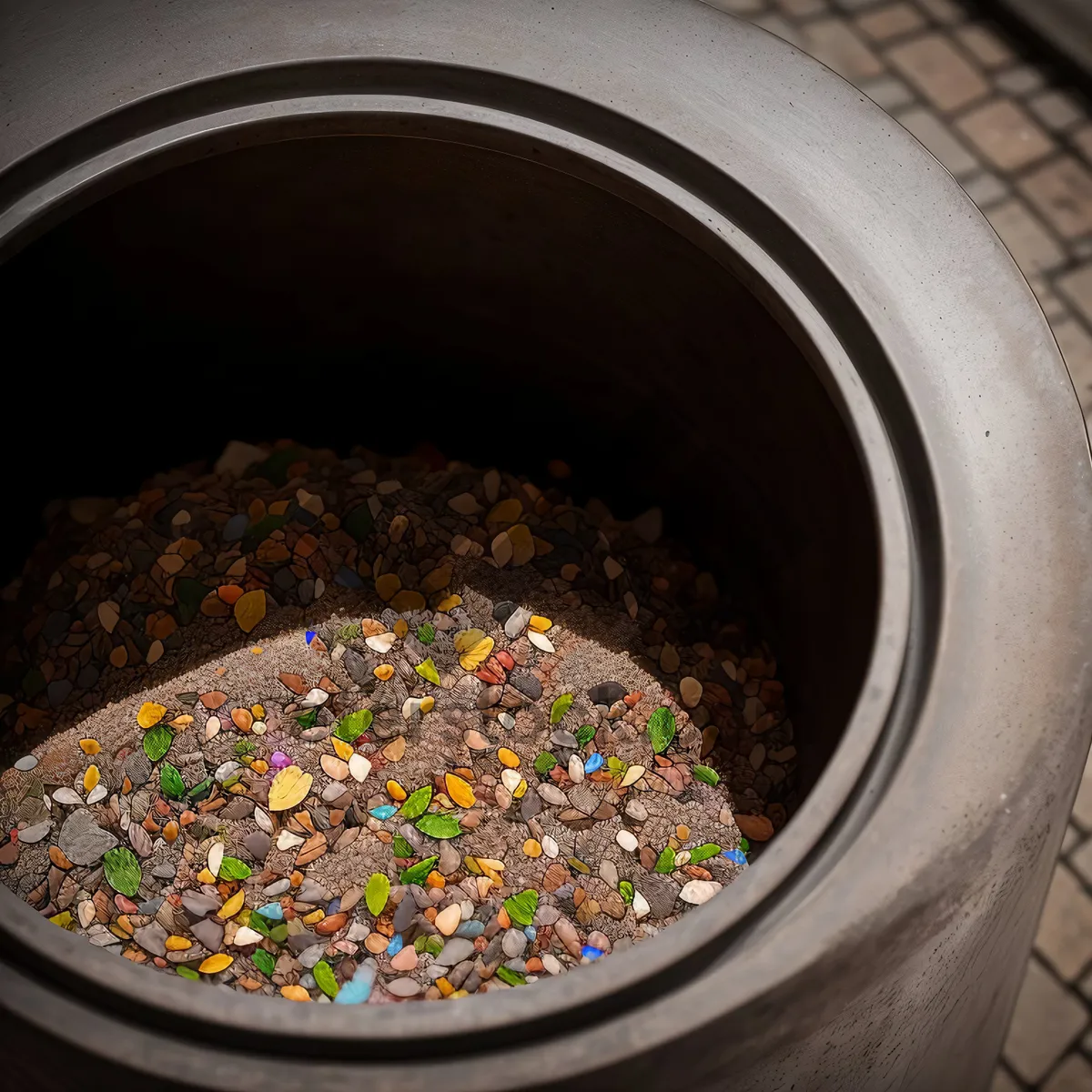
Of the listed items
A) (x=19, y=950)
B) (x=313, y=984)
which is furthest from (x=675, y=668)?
(x=19, y=950)

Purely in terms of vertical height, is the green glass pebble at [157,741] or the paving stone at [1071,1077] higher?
the paving stone at [1071,1077]

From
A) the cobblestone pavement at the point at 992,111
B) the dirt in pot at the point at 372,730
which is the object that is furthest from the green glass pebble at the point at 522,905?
the cobblestone pavement at the point at 992,111

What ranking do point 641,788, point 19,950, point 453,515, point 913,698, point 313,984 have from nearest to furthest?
point 19,950
point 913,698
point 313,984
point 641,788
point 453,515

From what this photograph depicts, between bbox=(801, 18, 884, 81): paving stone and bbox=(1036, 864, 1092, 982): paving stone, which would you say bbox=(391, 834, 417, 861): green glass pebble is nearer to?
bbox=(1036, 864, 1092, 982): paving stone

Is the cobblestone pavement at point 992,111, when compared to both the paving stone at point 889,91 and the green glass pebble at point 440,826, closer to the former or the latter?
the paving stone at point 889,91

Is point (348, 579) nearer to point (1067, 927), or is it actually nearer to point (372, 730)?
point (372, 730)

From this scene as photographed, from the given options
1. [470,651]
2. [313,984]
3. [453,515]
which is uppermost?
[453,515]

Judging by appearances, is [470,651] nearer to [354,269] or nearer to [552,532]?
[552,532]
